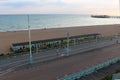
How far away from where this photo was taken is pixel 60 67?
26969mm

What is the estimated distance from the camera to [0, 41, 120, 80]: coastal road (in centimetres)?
2358

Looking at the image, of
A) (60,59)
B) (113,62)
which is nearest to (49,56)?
(60,59)

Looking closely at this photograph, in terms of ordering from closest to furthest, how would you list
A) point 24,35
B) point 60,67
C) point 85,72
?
point 85,72 → point 60,67 → point 24,35

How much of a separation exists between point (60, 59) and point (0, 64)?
26.9 feet

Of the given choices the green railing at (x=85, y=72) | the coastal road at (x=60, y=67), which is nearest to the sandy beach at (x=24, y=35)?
the coastal road at (x=60, y=67)

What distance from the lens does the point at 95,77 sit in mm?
22953

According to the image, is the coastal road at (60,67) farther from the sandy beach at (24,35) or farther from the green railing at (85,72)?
the sandy beach at (24,35)

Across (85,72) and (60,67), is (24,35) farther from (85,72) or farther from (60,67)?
(85,72)

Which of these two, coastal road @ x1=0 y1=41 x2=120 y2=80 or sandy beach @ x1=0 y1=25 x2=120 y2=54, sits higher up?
sandy beach @ x1=0 y1=25 x2=120 y2=54

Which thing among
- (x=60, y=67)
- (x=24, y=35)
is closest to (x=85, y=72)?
(x=60, y=67)

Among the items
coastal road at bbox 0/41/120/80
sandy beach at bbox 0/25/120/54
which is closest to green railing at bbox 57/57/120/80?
coastal road at bbox 0/41/120/80

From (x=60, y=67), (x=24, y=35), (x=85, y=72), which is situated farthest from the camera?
(x=24, y=35)

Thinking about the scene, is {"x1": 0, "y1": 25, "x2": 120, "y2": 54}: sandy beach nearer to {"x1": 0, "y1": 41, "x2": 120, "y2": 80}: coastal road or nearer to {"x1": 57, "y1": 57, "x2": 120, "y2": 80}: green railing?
{"x1": 0, "y1": 41, "x2": 120, "y2": 80}: coastal road

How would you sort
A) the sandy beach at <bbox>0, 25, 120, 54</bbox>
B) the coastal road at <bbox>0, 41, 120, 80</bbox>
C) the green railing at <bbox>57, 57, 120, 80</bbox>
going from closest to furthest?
the green railing at <bbox>57, 57, 120, 80</bbox> < the coastal road at <bbox>0, 41, 120, 80</bbox> < the sandy beach at <bbox>0, 25, 120, 54</bbox>
